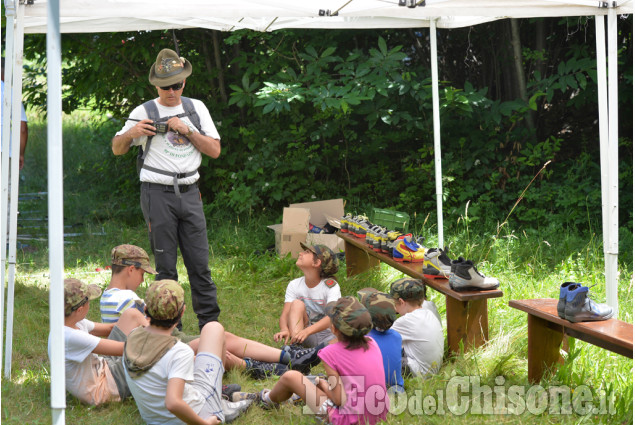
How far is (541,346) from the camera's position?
12.7ft

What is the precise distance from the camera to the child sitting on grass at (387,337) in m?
3.65

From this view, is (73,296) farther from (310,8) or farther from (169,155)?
(310,8)

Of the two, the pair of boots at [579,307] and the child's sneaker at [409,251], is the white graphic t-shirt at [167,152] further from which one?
the pair of boots at [579,307]

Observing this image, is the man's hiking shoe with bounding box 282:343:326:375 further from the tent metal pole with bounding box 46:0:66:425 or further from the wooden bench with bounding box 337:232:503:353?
the tent metal pole with bounding box 46:0:66:425

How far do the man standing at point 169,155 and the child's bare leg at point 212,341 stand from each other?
1.19 m

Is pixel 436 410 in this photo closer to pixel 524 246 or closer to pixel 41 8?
pixel 41 8

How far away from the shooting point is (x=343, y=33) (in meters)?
8.91

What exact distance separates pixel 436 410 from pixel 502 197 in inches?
226

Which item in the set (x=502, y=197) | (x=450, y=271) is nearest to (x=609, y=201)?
(x=450, y=271)

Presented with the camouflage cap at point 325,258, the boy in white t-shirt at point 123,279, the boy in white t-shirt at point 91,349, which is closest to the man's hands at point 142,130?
the boy in white t-shirt at point 123,279

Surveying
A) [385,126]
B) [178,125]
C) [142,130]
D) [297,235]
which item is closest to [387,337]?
[178,125]

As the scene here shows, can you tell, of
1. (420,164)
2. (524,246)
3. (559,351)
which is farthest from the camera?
(420,164)

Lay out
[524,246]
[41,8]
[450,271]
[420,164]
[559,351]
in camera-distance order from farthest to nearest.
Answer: [420,164] < [524,246] < [450,271] < [41,8] < [559,351]

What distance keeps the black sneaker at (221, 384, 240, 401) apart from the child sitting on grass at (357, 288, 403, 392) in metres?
0.81
